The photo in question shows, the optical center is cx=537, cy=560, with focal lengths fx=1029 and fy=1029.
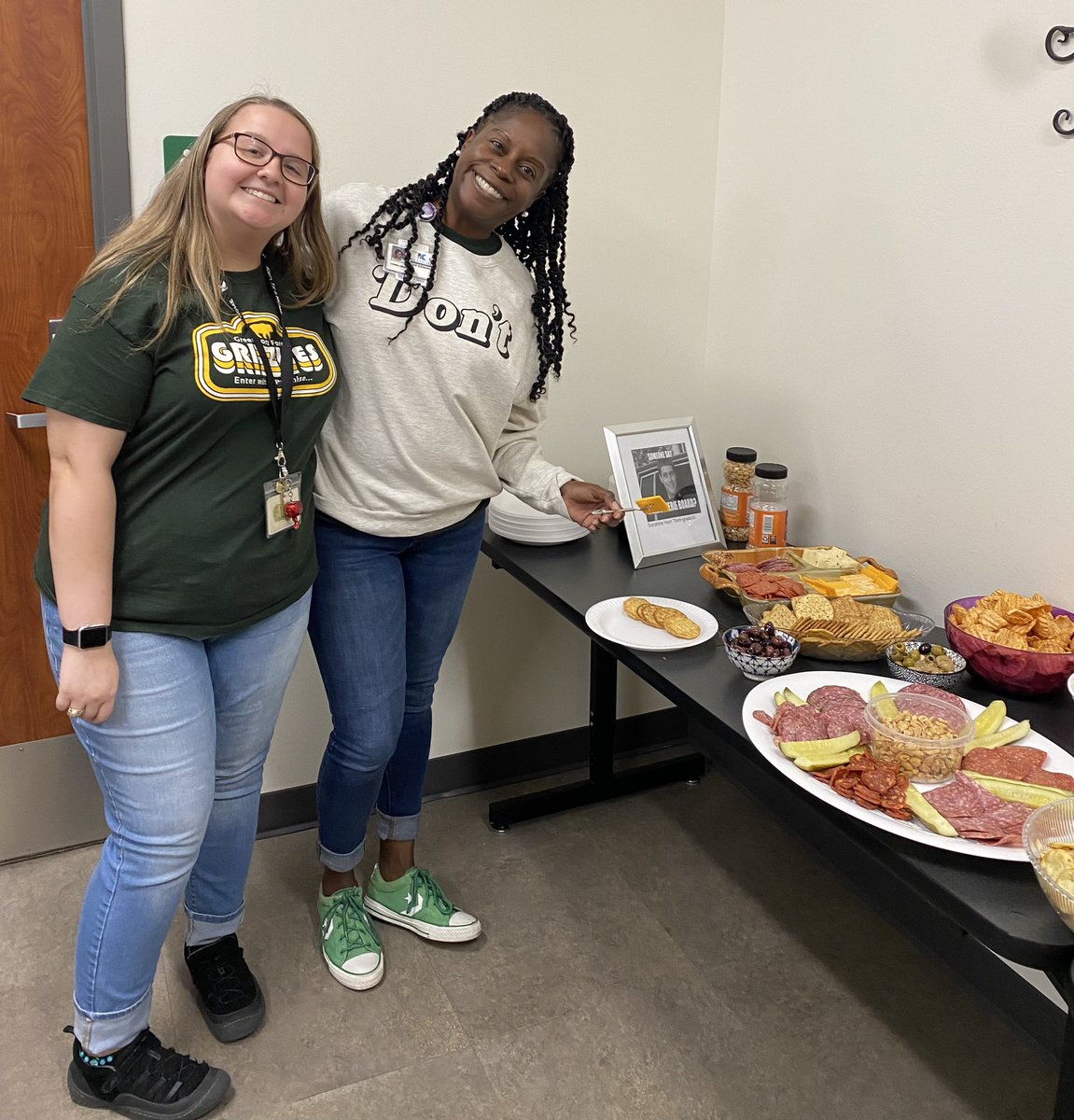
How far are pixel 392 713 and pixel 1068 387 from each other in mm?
1311

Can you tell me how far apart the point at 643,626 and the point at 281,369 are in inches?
29.6

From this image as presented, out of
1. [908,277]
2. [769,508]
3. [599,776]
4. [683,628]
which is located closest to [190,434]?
[683,628]

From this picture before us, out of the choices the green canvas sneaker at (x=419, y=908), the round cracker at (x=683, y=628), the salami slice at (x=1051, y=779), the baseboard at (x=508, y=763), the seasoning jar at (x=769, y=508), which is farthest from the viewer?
the baseboard at (x=508, y=763)

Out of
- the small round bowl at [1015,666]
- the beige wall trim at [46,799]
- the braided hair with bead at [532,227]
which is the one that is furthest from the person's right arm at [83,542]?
the small round bowl at [1015,666]

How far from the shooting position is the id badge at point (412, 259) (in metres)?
1.67

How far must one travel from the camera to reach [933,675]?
158 cm

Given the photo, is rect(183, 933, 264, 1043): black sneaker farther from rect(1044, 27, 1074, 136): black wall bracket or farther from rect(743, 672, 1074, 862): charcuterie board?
rect(1044, 27, 1074, 136): black wall bracket

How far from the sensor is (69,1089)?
5.64 ft

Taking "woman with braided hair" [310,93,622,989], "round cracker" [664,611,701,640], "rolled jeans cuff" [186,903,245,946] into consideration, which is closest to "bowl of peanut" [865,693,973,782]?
"round cracker" [664,611,701,640]

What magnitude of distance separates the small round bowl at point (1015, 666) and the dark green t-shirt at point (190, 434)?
42.2 inches

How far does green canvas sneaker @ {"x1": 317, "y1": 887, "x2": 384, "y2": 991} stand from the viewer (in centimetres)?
200

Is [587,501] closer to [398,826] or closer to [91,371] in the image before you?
[398,826]

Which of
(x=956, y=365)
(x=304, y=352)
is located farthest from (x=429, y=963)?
(x=956, y=365)

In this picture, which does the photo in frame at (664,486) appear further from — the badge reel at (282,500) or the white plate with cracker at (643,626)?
the badge reel at (282,500)
